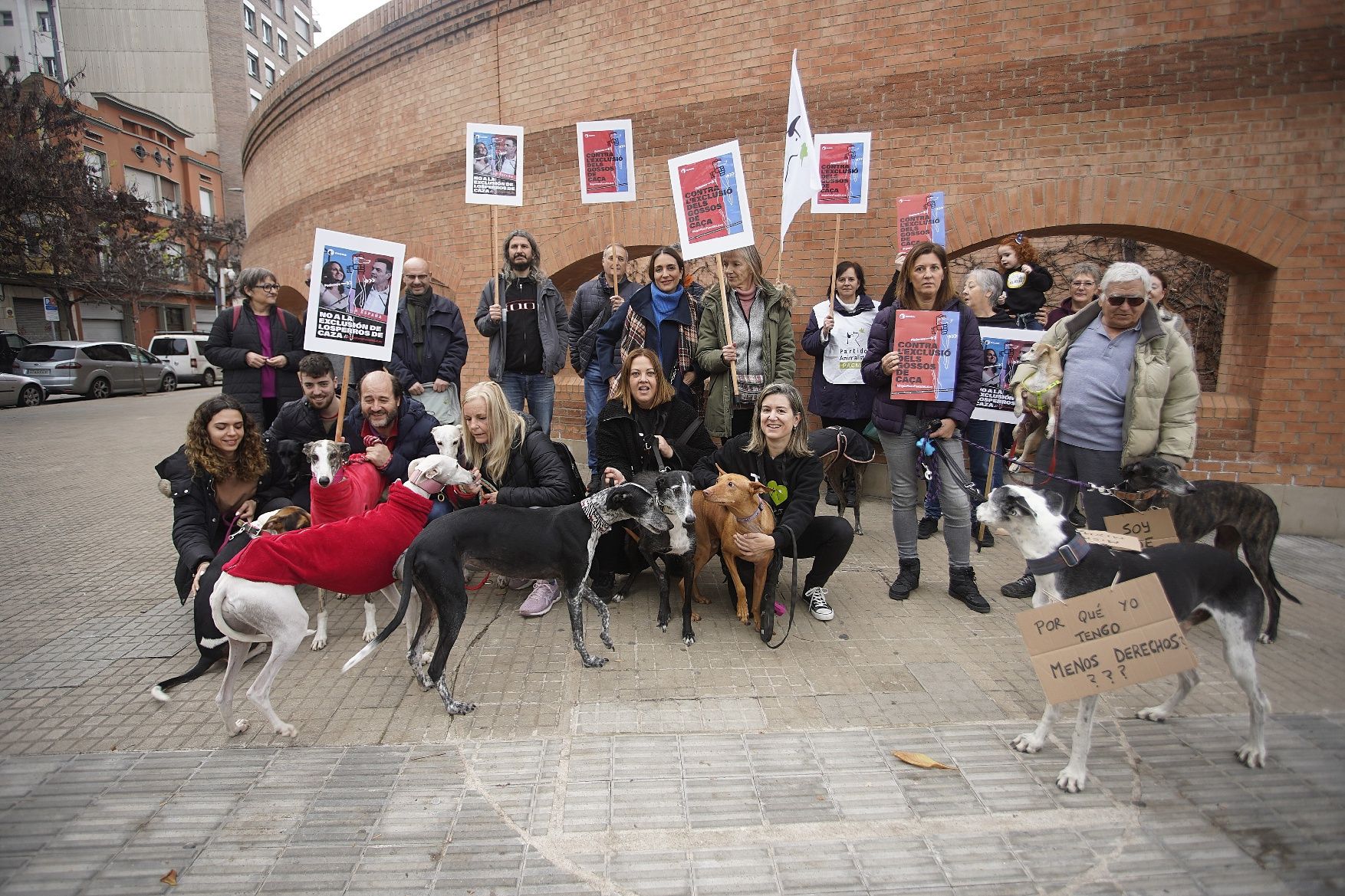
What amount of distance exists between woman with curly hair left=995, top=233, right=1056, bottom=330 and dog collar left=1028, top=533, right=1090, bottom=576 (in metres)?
3.80

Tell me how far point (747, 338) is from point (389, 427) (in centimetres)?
281

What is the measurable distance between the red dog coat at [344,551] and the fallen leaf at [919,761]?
254 centimetres

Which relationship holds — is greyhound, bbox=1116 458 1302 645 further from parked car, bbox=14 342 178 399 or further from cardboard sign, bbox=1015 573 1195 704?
parked car, bbox=14 342 178 399

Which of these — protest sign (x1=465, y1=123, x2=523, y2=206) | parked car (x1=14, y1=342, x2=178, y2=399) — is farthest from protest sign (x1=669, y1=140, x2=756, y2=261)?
parked car (x1=14, y1=342, x2=178, y2=399)

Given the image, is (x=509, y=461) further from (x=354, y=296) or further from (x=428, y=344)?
(x=428, y=344)

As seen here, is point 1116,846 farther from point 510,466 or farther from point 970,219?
point 970,219

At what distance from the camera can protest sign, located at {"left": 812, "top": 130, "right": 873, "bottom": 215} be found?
19.8 ft

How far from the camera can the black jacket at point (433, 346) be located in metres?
5.75

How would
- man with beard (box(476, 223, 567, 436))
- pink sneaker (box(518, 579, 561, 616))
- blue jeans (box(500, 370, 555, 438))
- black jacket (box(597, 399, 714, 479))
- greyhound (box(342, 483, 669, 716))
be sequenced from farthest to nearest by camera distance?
blue jeans (box(500, 370, 555, 438))
man with beard (box(476, 223, 567, 436))
black jacket (box(597, 399, 714, 479))
pink sneaker (box(518, 579, 561, 616))
greyhound (box(342, 483, 669, 716))

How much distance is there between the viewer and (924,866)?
7.33 ft

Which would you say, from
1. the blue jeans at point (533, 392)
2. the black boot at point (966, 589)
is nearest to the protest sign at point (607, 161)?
the blue jeans at point (533, 392)

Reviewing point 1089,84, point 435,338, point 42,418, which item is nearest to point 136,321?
point 42,418

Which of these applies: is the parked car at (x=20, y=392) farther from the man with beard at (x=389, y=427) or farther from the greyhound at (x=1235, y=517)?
the greyhound at (x=1235, y=517)

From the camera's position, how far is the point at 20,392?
17000 millimetres
